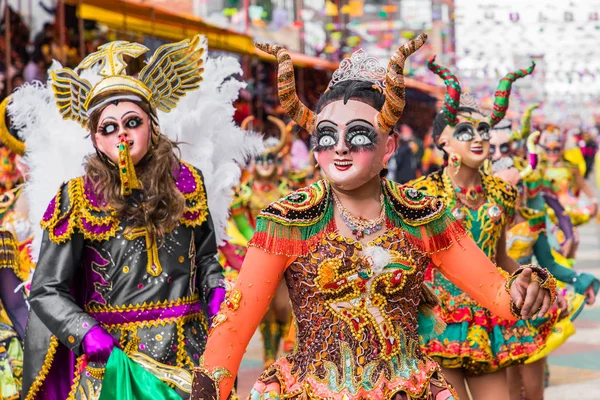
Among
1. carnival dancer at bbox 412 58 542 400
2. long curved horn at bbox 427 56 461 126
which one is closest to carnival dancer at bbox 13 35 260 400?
long curved horn at bbox 427 56 461 126

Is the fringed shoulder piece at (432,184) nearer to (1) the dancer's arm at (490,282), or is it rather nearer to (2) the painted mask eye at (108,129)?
(2) the painted mask eye at (108,129)

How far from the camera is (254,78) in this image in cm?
1583

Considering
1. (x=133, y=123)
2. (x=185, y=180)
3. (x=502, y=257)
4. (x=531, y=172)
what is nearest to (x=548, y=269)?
(x=502, y=257)

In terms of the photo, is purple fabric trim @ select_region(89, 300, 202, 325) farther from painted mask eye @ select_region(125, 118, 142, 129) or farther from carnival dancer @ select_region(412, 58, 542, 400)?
carnival dancer @ select_region(412, 58, 542, 400)

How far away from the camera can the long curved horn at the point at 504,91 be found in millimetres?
6043

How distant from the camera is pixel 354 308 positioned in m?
3.58

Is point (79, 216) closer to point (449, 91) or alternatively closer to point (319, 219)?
point (319, 219)

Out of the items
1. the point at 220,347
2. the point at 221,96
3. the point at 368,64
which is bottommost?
the point at 220,347

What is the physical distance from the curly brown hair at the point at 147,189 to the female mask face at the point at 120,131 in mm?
42

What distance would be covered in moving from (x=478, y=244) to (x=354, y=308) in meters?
2.33

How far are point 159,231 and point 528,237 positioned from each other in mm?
3530

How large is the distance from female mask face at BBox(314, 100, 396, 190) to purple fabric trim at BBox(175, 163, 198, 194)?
4.17 ft

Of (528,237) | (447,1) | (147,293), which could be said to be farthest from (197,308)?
(447,1)

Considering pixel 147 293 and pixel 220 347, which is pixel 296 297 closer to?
pixel 220 347
